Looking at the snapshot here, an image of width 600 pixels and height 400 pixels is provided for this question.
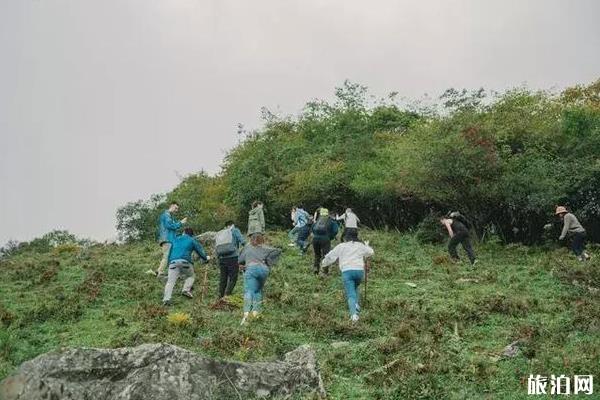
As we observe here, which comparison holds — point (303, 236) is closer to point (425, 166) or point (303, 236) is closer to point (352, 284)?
point (425, 166)

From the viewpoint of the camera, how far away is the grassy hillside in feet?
31.9

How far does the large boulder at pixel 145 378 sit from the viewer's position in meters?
8.00

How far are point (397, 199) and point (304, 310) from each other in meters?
21.6

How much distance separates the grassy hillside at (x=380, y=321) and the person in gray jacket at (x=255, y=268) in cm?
45

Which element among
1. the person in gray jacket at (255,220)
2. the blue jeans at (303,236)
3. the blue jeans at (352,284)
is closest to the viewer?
the blue jeans at (352,284)

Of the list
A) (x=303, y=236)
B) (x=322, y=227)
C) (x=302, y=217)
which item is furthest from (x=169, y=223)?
(x=302, y=217)

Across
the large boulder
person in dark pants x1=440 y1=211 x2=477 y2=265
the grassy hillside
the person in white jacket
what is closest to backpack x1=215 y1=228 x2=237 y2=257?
the grassy hillside

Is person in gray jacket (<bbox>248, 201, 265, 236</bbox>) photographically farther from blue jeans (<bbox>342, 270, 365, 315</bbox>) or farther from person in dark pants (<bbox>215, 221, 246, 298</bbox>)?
blue jeans (<bbox>342, 270, 365, 315</bbox>)

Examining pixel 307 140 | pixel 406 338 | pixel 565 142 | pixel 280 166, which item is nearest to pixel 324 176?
pixel 280 166

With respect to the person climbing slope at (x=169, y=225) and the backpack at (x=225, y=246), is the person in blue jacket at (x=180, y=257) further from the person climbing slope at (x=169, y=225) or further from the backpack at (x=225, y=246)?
the person climbing slope at (x=169, y=225)

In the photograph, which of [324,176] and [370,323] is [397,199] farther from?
[370,323]

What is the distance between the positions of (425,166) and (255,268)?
1525 cm

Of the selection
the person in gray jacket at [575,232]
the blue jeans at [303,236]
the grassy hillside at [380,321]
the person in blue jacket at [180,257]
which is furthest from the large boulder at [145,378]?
the blue jeans at [303,236]

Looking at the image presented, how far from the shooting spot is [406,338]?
38.0ft
